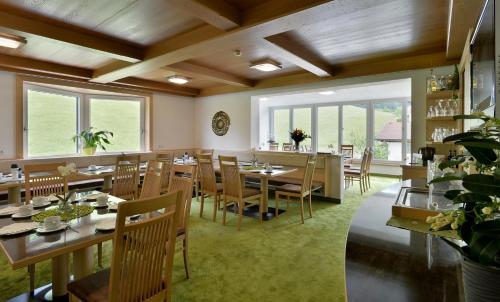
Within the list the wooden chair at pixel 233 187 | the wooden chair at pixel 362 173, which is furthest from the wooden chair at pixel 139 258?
the wooden chair at pixel 362 173

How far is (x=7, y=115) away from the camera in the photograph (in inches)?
170

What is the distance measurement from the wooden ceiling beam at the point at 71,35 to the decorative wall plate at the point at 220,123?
316 cm

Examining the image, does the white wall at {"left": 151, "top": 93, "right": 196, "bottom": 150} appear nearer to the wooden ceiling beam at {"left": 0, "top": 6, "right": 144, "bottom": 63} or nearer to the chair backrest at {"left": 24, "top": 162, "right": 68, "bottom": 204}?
the wooden ceiling beam at {"left": 0, "top": 6, "right": 144, "bottom": 63}

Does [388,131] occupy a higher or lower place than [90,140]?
higher

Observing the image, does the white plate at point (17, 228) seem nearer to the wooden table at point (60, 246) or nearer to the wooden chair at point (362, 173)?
the wooden table at point (60, 246)

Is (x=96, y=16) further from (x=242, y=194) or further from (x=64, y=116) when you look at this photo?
(x=64, y=116)

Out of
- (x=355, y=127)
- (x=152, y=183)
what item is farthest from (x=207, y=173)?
(x=355, y=127)

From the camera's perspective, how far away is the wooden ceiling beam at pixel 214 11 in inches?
84.3

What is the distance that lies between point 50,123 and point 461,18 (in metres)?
6.23

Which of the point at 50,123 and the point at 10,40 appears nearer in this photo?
the point at 10,40

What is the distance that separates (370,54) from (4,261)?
17.1 ft

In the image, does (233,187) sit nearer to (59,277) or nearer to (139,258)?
(59,277)

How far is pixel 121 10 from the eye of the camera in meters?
2.54

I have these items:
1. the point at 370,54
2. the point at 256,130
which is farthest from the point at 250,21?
the point at 256,130
